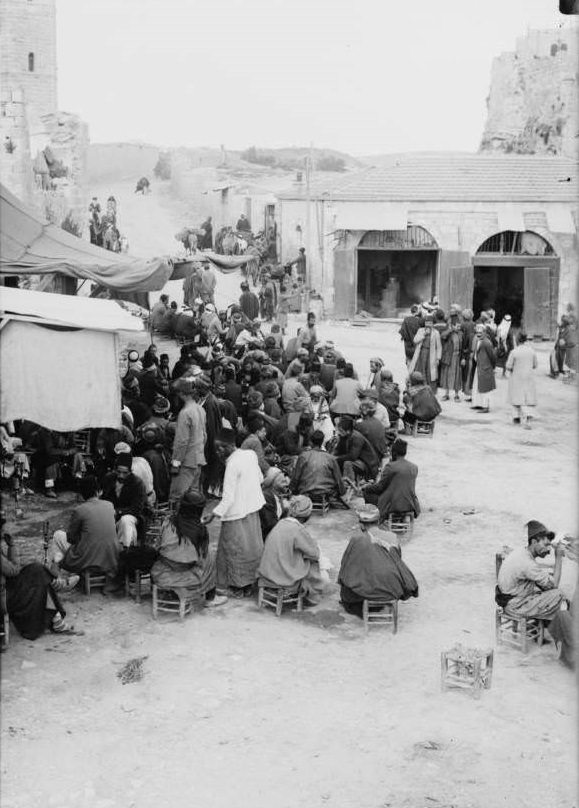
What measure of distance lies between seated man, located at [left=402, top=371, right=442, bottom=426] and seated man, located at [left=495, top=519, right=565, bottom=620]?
640 cm

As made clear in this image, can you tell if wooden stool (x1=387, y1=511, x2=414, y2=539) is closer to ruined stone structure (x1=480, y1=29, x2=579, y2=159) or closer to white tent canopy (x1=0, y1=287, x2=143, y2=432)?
white tent canopy (x1=0, y1=287, x2=143, y2=432)

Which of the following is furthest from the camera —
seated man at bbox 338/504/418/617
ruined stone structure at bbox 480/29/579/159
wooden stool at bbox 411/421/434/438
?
ruined stone structure at bbox 480/29/579/159

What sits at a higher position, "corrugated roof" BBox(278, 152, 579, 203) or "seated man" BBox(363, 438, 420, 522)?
"corrugated roof" BBox(278, 152, 579, 203)

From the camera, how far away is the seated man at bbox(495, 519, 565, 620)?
346 inches

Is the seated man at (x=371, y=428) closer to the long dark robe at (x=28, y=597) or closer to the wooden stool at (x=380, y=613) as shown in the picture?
the wooden stool at (x=380, y=613)

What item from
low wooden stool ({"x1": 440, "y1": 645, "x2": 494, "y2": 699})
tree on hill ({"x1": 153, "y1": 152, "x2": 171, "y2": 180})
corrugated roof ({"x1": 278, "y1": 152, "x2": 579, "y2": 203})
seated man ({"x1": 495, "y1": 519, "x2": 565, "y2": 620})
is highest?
tree on hill ({"x1": 153, "y1": 152, "x2": 171, "y2": 180})

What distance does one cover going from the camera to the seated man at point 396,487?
36.9ft

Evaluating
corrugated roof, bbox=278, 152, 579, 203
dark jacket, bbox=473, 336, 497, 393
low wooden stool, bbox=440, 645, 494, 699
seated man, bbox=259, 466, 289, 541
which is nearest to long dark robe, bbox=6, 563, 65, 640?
seated man, bbox=259, 466, 289, 541

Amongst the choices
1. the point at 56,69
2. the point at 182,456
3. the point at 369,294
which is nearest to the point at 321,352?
the point at 182,456

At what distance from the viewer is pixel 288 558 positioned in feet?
30.9

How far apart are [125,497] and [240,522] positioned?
4.25 ft

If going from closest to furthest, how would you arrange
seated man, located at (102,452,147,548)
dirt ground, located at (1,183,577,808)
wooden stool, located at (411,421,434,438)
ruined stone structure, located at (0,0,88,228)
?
dirt ground, located at (1,183,577,808) < seated man, located at (102,452,147,548) < wooden stool, located at (411,421,434,438) < ruined stone structure, located at (0,0,88,228)

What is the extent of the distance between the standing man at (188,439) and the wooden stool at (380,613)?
9.32 feet

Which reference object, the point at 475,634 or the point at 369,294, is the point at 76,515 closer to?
the point at 475,634
